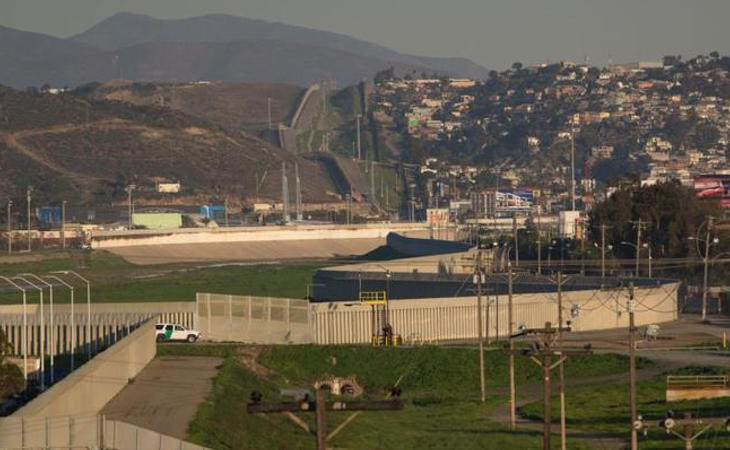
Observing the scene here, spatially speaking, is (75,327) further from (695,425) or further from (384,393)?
(695,425)

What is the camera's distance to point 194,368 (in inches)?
2504

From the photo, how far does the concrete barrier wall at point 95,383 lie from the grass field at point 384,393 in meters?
2.36

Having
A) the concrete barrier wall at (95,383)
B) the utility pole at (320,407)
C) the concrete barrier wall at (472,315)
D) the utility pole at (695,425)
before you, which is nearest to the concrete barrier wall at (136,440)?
the concrete barrier wall at (95,383)

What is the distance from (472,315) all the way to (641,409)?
30.6m

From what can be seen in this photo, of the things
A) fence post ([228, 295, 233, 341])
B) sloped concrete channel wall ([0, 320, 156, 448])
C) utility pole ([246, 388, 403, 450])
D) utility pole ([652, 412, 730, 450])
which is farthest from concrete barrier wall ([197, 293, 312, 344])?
utility pole ([246, 388, 403, 450])

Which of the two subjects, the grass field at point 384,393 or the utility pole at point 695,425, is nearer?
the utility pole at point 695,425

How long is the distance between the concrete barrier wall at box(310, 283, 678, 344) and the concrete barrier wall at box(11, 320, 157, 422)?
2042 cm

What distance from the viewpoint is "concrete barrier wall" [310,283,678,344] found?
277ft

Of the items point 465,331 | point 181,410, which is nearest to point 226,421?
point 181,410

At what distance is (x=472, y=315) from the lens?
8925 cm

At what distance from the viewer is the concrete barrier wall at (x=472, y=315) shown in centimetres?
8431

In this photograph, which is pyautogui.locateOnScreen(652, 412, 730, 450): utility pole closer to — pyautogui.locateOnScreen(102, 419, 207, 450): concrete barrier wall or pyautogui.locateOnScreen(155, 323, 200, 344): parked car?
pyautogui.locateOnScreen(102, 419, 207, 450): concrete barrier wall

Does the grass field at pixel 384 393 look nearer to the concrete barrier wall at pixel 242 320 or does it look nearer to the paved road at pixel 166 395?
the paved road at pixel 166 395

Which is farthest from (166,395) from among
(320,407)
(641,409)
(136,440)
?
(320,407)
